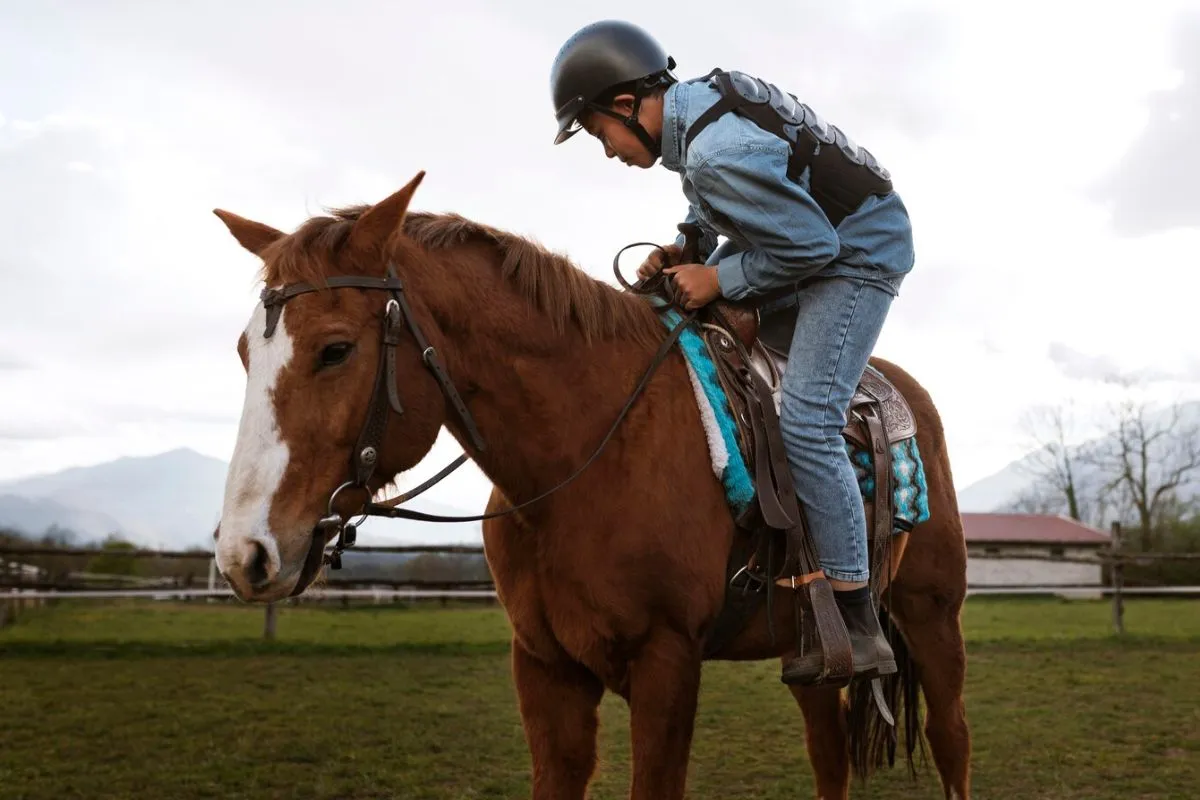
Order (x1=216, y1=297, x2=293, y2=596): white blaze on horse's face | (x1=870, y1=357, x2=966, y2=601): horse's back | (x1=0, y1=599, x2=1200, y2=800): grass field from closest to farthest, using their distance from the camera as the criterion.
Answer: (x1=216, y1=297, x2=293, y2=596): white blaze on horse's face < (x1=870, y1=357, x2=966, y2=601): horse's back < (x1=0, y1=599, x2=1200, y2=800): grass field

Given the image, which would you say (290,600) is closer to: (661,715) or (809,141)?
(661,715)

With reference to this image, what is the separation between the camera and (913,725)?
461 cm

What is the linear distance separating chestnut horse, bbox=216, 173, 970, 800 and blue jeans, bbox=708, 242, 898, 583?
271 millimetres

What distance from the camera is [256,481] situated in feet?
6.91

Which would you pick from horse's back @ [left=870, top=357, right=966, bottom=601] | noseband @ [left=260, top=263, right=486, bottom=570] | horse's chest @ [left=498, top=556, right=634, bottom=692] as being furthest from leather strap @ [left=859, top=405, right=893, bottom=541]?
noseband @ [left=260, top=263, right=486, bottom=570]

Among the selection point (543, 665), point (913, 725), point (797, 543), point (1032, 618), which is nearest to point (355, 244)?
point (543, 665)

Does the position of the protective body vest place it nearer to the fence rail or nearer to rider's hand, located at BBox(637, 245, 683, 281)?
rider's hand, located at BBox(637, 245, 683, 281)

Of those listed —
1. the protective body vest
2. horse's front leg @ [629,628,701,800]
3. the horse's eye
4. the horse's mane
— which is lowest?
horse's front leg @ [629,628,701,800]

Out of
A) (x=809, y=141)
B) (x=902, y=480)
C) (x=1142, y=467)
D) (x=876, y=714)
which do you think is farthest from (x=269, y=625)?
(x=1142, y=467)

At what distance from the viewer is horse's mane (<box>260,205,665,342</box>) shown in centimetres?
239

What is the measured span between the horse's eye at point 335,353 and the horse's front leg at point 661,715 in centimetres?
112

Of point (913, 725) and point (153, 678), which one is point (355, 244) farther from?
point (153, 678)

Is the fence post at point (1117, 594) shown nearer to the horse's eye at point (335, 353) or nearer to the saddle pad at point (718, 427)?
Result: the saddle pad at point (718, 427)

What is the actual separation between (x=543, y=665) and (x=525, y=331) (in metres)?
0.99
